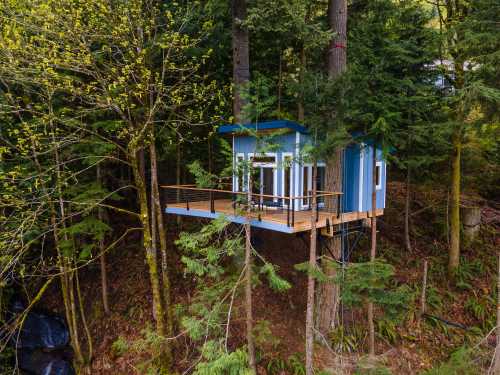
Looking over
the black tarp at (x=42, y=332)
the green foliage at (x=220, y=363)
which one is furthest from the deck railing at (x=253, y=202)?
the black tarp at (x=42, y=332)

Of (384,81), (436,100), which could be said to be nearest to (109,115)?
(384,81)

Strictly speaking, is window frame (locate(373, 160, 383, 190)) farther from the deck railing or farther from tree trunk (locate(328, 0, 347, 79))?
tree trunk (locate(328, 0, 347, 79))

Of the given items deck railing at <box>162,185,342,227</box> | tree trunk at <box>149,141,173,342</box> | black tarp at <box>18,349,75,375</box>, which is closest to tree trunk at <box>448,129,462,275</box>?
deck railing at <box>162,185,342,227</box>

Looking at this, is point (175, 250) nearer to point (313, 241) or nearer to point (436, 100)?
point (313, 241)

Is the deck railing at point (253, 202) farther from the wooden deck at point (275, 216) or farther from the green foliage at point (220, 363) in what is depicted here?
the green foliage at point (220, 363)

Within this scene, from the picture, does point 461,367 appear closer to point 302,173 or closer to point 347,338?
point 347,338

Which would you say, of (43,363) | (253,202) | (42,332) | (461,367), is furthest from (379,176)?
(43,363)
